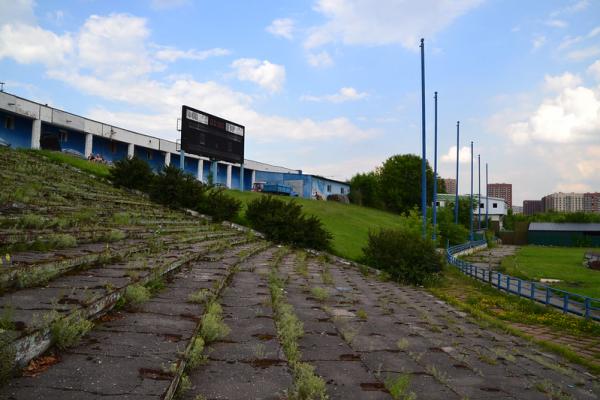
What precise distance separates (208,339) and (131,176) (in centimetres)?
1956

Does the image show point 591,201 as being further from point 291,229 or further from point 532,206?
point 291,229

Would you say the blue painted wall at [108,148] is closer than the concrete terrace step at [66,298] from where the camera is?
No

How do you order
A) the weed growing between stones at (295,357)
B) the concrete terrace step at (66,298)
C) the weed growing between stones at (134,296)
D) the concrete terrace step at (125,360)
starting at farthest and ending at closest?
Answer: the weed growing between stones at (134,296) → the weed growing between stones at (295,357) → the concrete terrace step at (66,298) → the concrete terrace step at (125,360)

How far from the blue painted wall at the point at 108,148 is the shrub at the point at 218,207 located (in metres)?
18.9

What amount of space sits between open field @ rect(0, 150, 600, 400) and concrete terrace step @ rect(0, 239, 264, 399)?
11 mm

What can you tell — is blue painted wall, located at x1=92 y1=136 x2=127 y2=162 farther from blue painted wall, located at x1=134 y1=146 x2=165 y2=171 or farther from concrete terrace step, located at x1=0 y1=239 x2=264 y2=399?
concrete terrace step, located at x1=0 y1=239 x2=264 y2=399

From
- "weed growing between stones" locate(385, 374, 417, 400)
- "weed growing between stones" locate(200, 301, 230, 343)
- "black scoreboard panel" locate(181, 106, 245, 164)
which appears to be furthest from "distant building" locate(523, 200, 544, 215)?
"weed growing between stones" locate(200, 301, 230, 343)

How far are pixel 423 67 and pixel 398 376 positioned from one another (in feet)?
83.1

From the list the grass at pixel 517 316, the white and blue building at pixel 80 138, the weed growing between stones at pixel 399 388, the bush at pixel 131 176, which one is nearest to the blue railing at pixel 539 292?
the grass at pixel 517 316

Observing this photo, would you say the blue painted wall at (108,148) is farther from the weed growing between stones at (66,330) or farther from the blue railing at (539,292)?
the weed growing between stones at (66,330)

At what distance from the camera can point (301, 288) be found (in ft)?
28.9

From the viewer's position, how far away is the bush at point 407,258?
16.5 metres

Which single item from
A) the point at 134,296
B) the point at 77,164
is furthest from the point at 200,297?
the point at 77,164

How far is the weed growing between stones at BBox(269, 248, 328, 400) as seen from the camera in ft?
10.6
